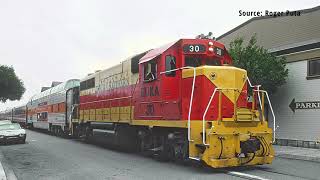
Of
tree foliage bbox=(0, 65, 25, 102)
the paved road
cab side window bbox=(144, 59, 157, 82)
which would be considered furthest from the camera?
tree foliage bbox=(0, 65, 25, 102)

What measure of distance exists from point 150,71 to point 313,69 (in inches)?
373

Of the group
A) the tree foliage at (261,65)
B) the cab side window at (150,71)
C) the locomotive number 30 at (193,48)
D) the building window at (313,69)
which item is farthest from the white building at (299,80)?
the cab side window at (150,71)

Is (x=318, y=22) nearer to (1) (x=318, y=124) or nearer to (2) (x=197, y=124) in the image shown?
(1) (x=318, y=124)

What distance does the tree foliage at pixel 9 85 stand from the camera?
81062 millimetres

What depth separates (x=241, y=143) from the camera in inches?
480

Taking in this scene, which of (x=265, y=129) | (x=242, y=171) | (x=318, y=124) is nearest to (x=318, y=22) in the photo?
(x=318, y=124)

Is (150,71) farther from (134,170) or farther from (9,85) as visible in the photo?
(9,85)

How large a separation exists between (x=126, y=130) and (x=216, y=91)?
646cm

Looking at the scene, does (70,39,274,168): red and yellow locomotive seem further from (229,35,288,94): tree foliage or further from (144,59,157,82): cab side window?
(229,35,288,94): tree foliage

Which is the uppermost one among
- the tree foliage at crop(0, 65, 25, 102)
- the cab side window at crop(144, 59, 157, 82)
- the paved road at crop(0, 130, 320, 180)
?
the tree foliage at crop(0, 65, 25, 102)

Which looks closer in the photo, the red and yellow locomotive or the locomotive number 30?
the red and yellow locomotive

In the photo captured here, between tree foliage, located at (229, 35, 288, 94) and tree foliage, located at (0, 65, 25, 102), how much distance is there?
66670mm

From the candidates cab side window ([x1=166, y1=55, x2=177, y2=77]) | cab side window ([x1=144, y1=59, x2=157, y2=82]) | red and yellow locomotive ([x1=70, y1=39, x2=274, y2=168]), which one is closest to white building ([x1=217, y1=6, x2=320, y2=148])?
red and yellow locomotive ([x1=70, y1=39, x2=274, y2=168])

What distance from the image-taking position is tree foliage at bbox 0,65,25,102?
266 ft
